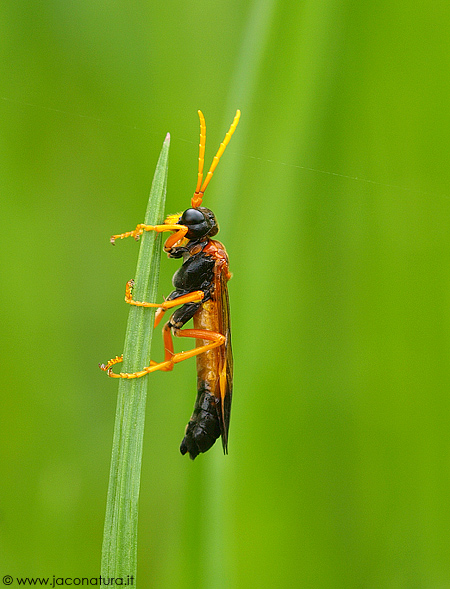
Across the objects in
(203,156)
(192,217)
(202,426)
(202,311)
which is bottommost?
(202,426)

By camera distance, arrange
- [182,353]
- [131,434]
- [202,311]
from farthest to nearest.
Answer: [202,311] < [182,353] < [131,434]

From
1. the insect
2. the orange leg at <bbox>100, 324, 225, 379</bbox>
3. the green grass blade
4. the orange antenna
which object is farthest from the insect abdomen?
the orange antenna

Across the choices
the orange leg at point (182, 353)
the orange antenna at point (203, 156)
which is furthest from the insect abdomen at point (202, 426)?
the orange antenna at point (203, 156)

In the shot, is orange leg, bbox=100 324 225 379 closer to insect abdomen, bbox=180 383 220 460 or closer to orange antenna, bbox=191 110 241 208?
insect abdomen, bbox=180 383 220 460

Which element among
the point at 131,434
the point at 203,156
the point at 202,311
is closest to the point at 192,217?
the point at 203,156

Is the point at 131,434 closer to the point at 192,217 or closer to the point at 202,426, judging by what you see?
the point at 202,426

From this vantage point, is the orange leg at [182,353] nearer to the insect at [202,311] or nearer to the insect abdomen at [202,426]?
the insect at [202,311]
